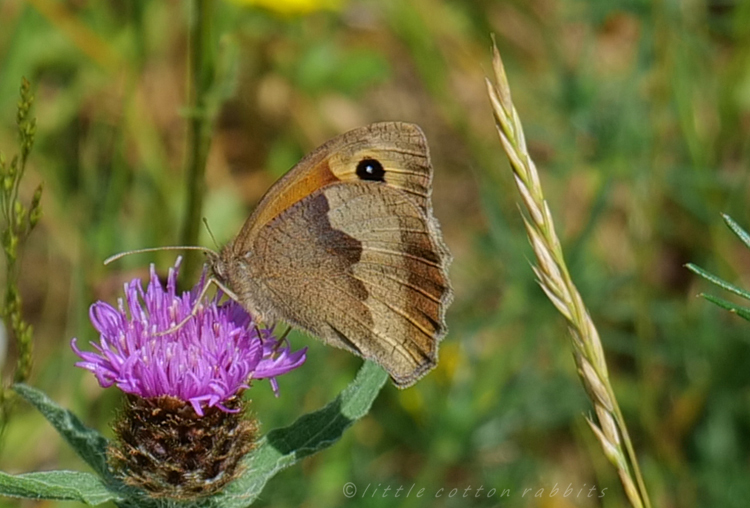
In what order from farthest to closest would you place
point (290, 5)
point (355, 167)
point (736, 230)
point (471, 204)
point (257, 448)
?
point (471, 204) → point (290, 5) → point (355, 167) → point (257, 448) → point (736, 230)

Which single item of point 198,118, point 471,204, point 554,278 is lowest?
point 471,204

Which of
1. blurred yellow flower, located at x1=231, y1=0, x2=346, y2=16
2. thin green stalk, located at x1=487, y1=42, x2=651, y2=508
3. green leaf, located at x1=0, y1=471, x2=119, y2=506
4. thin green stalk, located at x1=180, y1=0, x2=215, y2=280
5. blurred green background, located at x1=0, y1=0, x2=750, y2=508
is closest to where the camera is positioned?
green leaf, located at x1=0, y1=471, x2=119, y2=506

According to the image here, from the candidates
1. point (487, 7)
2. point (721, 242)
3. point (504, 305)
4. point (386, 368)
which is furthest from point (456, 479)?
point (487, 7)

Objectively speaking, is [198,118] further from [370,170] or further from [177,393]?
[177,393]

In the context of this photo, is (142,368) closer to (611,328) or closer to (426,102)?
(611,328)

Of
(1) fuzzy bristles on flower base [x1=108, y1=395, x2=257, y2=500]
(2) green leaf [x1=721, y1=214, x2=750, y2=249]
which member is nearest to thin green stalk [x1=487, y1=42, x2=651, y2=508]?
(2) green leaf [x1=721, y1=214, x2=750, y2=249]

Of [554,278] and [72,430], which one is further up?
[554,278]

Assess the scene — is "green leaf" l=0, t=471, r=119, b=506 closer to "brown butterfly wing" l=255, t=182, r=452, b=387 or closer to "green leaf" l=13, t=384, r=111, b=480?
"green leaf" l=13, t=384, r=111, b=480

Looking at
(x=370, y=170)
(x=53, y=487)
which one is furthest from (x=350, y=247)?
(x=53, y=487)
